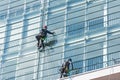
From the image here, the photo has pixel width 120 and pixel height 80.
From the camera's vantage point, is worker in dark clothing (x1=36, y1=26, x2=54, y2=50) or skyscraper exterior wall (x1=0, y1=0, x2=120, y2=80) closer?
worker in dark clothing (x1=36, y1=26, x2=54, y2=50)

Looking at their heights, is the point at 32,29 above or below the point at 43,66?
above

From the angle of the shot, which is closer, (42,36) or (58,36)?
(42,36)

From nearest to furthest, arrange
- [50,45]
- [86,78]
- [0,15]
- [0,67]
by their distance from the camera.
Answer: [86,78]
[50,45]
[0,67]
[0,15]

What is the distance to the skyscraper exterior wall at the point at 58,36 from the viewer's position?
48.7 metres

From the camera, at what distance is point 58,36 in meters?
51.8

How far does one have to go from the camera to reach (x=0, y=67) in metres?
53.6

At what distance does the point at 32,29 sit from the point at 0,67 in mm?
4406

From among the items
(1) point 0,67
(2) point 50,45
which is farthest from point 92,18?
(1) point 0,67

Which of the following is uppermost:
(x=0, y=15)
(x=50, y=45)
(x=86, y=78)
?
(x=0, y=15)

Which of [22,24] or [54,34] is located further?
[22,24]

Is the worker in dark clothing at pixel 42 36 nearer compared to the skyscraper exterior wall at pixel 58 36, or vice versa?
the worker in dark clothing at pixel 42 36

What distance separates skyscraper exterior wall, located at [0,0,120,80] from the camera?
48.7 metres

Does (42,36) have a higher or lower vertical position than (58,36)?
lower

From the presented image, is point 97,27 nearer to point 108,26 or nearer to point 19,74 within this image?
point 108,26
